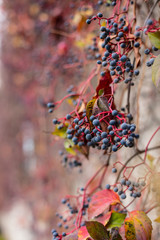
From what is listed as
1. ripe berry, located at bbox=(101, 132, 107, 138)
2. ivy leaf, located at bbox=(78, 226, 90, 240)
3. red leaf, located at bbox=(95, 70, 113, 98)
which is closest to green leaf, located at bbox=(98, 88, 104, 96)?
red leaf, located at bbox=(95, 70, 113, 98)

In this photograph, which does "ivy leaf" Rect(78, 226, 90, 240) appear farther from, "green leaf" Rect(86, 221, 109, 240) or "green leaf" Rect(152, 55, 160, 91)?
"green leaf" Rect(152, 55, 160, 91)

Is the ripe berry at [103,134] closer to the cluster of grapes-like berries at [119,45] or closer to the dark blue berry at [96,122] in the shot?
the dark blue berry at [96,122]

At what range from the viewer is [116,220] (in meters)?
0.64

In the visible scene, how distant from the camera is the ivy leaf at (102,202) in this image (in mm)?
645

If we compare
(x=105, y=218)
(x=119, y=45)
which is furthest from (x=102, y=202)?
(x=119, y=45)

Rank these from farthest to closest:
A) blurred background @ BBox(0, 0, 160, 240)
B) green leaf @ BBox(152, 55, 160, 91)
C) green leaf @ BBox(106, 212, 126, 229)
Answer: blurred background @ BBox(0, 0, 160, 240) → green leaf @ BBox(106, 212, 126, 229) → green leaf @ BBox(152, 55, 160, 91)

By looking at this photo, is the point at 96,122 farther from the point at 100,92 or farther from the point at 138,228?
the point at 138,228

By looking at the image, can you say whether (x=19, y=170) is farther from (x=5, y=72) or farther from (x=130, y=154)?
(x=130, y=154)

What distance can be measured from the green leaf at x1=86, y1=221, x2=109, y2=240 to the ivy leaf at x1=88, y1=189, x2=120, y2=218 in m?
0.07

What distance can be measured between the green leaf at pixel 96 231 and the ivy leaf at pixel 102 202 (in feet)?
0.23

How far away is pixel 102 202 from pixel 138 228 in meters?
0.13

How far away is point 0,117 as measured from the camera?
3.30 meters

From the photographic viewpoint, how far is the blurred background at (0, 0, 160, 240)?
1.38 meters

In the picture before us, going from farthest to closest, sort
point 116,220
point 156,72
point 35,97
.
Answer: point 35,97
point 116,220
point 156,72
